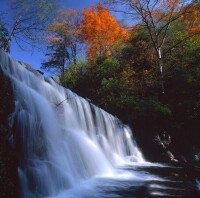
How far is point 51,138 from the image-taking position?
667 cm

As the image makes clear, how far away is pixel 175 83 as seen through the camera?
1510cm

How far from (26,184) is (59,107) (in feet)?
14.5

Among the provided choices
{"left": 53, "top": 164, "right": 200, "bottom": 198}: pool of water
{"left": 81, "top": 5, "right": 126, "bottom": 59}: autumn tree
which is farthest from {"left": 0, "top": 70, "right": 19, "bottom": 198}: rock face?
{"left": 81, "top": 5, "right": 126, "bottom": 59}: autumn tree

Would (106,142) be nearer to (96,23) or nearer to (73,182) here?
(73,182)

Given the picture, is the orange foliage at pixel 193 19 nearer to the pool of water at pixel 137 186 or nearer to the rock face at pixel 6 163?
the pool of water at pixel 137 186

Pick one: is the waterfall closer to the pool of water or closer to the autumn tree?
the pool of water

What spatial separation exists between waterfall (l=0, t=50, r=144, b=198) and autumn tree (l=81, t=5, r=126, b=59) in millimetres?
14317

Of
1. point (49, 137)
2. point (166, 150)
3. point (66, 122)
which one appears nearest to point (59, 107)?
point (66, 122)

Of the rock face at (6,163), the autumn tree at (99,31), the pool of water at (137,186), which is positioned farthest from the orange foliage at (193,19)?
the rock face at (6,163)

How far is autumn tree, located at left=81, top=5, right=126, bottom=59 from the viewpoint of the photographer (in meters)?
24.8

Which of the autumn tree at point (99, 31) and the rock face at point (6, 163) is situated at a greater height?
the autumn tree at point (99, 31)

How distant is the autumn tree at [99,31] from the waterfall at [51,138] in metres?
14.3

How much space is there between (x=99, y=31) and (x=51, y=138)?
66.7 feet

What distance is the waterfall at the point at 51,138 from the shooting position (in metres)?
5.15
